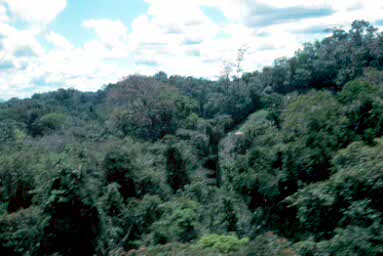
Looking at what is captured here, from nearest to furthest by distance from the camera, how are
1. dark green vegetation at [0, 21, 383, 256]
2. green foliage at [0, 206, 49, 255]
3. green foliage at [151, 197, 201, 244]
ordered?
1. dark green vegetation at [0, 21, 383, 256]
2. green foliage at [0, 206, 49, 255]
3. green foliage at [151, 197, 201, 244]

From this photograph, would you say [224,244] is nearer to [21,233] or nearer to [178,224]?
[178,224]

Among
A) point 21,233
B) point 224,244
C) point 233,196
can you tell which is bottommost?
point 233,196

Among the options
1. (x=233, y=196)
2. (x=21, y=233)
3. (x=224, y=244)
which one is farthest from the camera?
(x=233, y=196)

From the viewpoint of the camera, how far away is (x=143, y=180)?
52.5 feet

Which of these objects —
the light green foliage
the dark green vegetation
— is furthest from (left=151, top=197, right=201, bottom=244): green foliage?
the light green foliage

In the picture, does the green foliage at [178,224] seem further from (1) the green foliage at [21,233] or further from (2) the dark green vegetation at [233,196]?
(1) the green foliage at [21,233]

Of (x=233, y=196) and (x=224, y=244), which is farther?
(x=233, y=196)

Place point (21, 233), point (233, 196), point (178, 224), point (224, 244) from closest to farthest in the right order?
point (224, 244) < point (21, 233) < point (178, 224) < point (233, 196)

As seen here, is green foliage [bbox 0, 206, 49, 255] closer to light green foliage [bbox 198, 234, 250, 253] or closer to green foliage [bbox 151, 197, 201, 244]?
green foliage [bbox 151, 197, 201, 244]

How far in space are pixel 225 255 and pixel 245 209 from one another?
6.48 metres

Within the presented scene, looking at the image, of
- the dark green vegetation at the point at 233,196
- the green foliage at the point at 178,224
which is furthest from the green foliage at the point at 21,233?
the green foliage at the point at 178,224

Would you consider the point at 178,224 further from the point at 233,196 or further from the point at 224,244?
the point at 224,244

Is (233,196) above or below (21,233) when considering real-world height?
below

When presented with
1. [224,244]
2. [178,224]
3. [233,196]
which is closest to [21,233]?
[178,224]
